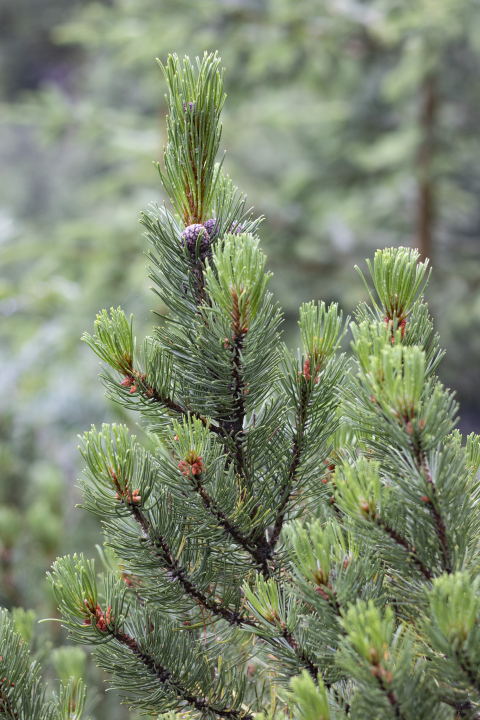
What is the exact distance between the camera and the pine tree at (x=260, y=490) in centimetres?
56

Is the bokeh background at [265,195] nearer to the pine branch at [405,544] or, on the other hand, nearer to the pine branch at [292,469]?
the pine branch at [292,469]

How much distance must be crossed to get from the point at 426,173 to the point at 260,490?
13.6 ft

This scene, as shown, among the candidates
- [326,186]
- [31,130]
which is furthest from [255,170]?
[31,130]

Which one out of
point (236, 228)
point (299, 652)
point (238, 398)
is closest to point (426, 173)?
point (236, 228)

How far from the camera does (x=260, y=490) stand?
71 cm

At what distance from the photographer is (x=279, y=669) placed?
0.67 meters

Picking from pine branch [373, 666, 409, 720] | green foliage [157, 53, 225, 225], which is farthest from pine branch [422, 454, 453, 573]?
green foliage [157, 53, 225, 225]

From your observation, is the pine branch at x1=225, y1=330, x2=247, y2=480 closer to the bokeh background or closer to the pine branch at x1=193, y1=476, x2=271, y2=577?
the pine branch at x1=193, y1=476, x2=271, y2=577

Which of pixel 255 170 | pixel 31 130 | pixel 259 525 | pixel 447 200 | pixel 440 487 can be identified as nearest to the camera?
pixel 440 487

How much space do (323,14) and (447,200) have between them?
202 centimetres

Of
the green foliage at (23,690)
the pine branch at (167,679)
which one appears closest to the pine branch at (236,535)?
the pine branch at (167,679)

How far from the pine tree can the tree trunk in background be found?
12.5ft

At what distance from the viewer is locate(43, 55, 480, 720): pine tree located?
0.56 metres

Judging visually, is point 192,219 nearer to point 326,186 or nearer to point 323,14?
point 323,14
